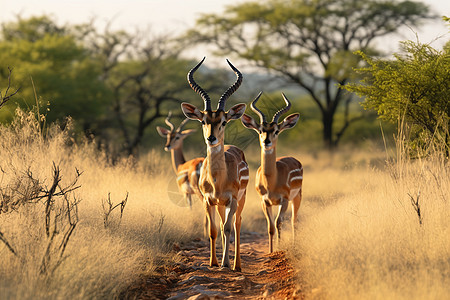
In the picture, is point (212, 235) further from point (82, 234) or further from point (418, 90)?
point (418, 90)

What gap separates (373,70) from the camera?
11094mm

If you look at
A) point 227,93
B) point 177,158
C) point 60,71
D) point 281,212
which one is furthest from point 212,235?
point 60,71

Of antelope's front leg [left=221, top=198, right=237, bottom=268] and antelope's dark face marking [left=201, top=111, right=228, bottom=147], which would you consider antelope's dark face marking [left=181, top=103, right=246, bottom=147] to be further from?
antelope's front leg [left=221, top=198, right=237, bottom=268]

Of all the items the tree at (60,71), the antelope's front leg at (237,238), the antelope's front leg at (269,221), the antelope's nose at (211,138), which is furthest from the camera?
the tree at (60,71)

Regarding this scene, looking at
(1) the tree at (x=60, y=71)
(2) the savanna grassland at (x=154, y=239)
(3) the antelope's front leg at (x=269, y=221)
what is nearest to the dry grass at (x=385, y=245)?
(2) the savanna grassland at (x=154, y=239)

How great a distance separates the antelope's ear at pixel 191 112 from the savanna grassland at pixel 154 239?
1.67m

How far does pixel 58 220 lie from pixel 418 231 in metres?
4.27

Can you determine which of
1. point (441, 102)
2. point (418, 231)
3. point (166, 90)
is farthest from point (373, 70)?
point (166, 90)

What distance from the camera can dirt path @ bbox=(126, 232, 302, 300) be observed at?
6.27 m

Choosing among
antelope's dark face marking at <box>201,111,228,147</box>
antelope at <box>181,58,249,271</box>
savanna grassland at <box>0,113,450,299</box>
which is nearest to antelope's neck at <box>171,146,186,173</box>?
savanna grassland at <box>0,113,450,299</box>

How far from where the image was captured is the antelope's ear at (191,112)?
7445 mm

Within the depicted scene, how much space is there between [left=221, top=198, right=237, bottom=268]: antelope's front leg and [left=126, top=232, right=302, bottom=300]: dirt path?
0.46ft

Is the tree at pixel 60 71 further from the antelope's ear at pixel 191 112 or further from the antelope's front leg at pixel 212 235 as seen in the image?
the antelope's front leg at pixel 212 235

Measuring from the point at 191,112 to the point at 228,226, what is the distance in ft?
5.18
